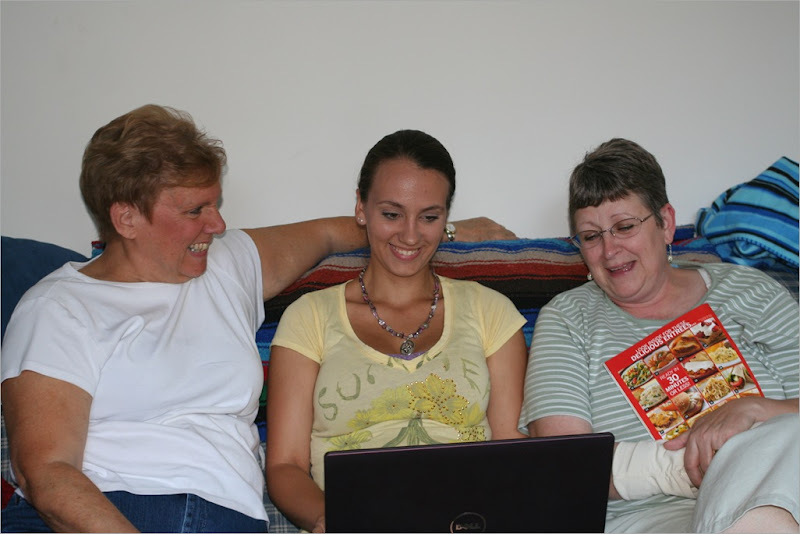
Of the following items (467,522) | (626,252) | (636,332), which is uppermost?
(626,252)

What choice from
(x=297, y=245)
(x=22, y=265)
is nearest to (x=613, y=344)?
(x=297, y=245)

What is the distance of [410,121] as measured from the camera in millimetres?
2480

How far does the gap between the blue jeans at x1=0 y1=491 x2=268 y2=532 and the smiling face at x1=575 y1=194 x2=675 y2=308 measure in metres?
1.01

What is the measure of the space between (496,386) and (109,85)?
140cm

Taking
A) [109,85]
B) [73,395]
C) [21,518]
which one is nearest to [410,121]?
[109,85]

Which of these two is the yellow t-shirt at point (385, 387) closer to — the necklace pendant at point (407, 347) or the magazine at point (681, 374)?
the necklace pendant at point (407, 347)

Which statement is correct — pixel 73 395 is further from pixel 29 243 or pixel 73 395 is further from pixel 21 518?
pixel 29 243

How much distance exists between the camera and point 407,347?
1.91 m

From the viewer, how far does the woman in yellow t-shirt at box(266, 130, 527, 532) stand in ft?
6.03

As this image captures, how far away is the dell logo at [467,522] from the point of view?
4.28 feet

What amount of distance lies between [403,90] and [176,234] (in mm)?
913

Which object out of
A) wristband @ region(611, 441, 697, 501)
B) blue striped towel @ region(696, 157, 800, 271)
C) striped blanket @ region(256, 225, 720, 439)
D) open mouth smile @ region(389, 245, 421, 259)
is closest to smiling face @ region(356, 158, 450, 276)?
open mouth smile @ region(389, 245, 421, 259)

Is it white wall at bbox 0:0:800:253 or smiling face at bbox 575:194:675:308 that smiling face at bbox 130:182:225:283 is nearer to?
white wall at bbox 0:0:800:253

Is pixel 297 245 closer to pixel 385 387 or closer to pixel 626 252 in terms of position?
pixel 385 387
